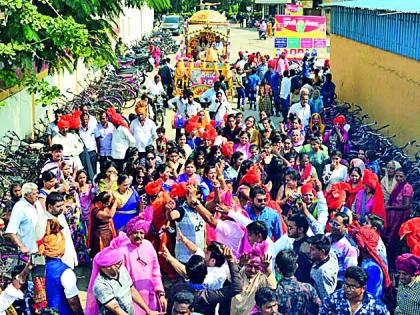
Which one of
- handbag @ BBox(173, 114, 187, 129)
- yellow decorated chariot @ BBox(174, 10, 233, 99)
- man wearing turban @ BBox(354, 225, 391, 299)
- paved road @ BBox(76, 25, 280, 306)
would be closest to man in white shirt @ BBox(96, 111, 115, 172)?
handbag @ BBox(173, 114, 187, 129)

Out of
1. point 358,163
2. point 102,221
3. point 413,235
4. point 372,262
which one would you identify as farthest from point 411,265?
point 358,163

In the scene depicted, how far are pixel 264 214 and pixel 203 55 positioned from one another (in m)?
17.4

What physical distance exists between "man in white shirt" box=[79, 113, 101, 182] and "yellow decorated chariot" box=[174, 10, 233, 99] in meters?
10.1

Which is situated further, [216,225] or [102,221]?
[102,221]

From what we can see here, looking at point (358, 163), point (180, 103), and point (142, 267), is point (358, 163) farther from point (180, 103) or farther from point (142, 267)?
point (180, 103)

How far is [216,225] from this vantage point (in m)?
7.52

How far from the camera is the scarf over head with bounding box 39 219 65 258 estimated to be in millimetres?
6453

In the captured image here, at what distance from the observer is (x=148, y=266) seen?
6.89 metres

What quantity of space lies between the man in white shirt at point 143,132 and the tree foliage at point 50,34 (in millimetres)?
2855

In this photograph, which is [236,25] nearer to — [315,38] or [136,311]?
[315,38]

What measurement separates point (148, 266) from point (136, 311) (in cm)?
40

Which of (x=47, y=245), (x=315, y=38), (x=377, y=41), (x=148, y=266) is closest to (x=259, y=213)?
(x=148, y=266)

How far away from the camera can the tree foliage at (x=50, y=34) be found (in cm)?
845

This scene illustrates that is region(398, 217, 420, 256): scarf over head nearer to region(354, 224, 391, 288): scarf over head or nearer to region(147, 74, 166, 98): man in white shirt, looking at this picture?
region(354, 224, 391, 288): scarf over head
